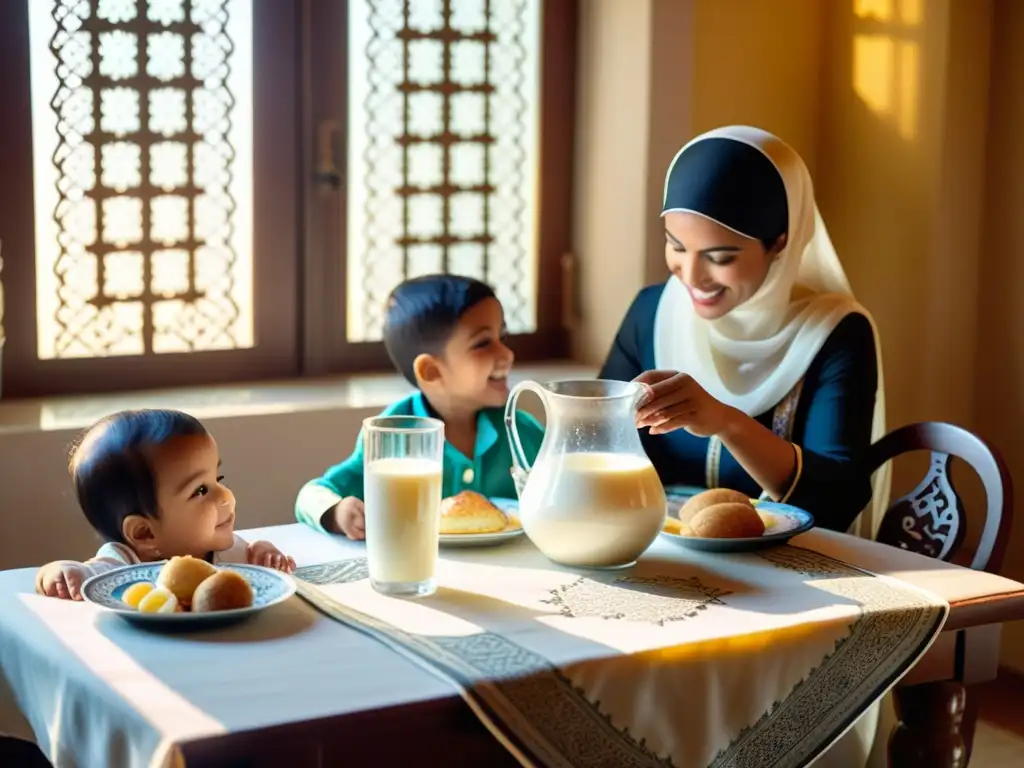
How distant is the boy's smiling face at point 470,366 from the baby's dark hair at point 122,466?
0.45 m

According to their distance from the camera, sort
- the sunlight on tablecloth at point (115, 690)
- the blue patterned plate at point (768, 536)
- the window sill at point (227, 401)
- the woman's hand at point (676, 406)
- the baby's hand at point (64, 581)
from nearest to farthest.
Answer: the sunlight on tablecloth at point (115, 690)
the baby's hand at point (64, 581)
the blue patterned plate at point (768, 536)
the woman's hand at point (676, 406)
the window sill at point (227, 401)

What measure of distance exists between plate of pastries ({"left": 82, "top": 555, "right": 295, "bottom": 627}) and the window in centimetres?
135

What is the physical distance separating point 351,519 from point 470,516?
0.15m

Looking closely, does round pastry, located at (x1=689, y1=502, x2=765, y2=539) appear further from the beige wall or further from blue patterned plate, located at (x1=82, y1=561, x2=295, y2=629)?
the beige wall

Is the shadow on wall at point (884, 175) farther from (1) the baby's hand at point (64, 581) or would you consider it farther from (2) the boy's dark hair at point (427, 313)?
(1) the baby's hand at point (64, 581)

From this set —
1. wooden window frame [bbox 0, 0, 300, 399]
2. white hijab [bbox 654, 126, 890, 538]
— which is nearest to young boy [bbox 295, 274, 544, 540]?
white hijab [bbox 654, 126, 890, 538]

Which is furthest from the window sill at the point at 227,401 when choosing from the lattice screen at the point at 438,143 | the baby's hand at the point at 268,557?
the baby's hand at the point at 268,557

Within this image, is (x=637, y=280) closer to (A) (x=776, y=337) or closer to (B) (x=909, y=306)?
(B) (x=909, y=306)

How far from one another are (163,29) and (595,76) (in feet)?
3.09

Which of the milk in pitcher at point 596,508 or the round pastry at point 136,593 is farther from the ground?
the milk in pitcher at point 596,508

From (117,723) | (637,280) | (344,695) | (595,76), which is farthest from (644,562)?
(595,76)

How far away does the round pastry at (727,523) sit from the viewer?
177 cm

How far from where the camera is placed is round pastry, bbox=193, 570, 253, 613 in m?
1.44

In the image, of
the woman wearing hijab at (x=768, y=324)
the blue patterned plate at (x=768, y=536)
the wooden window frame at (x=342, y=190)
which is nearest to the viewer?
the blue patterned plate at (x=768, y=536)
